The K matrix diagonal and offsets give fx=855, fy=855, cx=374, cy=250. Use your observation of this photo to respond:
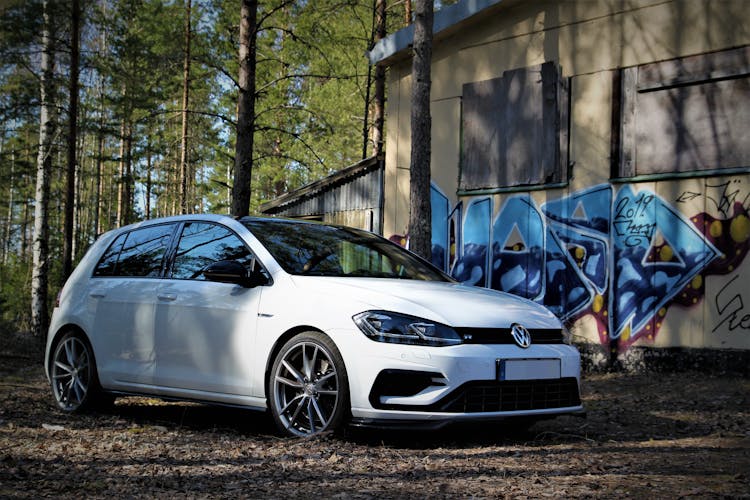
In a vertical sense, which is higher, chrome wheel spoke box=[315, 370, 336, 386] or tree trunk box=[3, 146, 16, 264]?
tree trunk box=[3, 146, 16, 264]

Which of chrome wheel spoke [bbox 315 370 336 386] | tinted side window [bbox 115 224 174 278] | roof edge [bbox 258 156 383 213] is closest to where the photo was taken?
chrome wheel spoke [bbox 315 370 336 386]

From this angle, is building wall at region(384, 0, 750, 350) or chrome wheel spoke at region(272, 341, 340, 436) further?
building wall at region(384, 0, 750, 350)

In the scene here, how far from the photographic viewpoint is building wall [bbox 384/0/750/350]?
10.3 metres

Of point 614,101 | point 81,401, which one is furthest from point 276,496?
point 614,101

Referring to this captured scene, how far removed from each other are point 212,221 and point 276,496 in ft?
10.2

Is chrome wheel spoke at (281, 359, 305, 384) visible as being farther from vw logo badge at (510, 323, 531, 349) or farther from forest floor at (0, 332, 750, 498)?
vw logo badge at (510, 323, 531, 349)

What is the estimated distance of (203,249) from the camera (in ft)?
22.2

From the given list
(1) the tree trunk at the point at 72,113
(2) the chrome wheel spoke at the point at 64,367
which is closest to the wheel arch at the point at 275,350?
(2) the chrome wheel spoke at the point at 64,367

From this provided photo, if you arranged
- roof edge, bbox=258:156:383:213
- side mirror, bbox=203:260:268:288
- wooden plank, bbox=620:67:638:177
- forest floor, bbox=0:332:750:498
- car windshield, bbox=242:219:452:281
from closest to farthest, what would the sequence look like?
forest floor, bbox=0:332:750:498 → side mirror, bbox=203:260:268:288 → car windshield, bbox=242:219:452:281 → wooden plank, bbox=620:67:638:177 → roof edge, bbox=258:156:383:213

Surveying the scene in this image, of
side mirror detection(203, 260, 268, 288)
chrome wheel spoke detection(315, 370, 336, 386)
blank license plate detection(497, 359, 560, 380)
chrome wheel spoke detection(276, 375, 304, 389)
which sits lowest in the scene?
chrome wheel spoke detection(276, 375, 304, 389)

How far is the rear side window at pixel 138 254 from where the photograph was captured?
23.2 feet

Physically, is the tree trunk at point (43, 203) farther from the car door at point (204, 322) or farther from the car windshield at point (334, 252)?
the car windshield at point (334, 252)

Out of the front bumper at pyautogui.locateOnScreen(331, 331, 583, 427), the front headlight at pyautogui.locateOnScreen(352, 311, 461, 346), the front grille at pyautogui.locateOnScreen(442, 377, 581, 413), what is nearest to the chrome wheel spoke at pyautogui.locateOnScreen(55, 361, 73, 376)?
the front bumper at pyautogui.locateOnScreen(331, 331, 583, 427)

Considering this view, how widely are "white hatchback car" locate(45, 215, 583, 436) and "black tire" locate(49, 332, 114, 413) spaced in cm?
1
